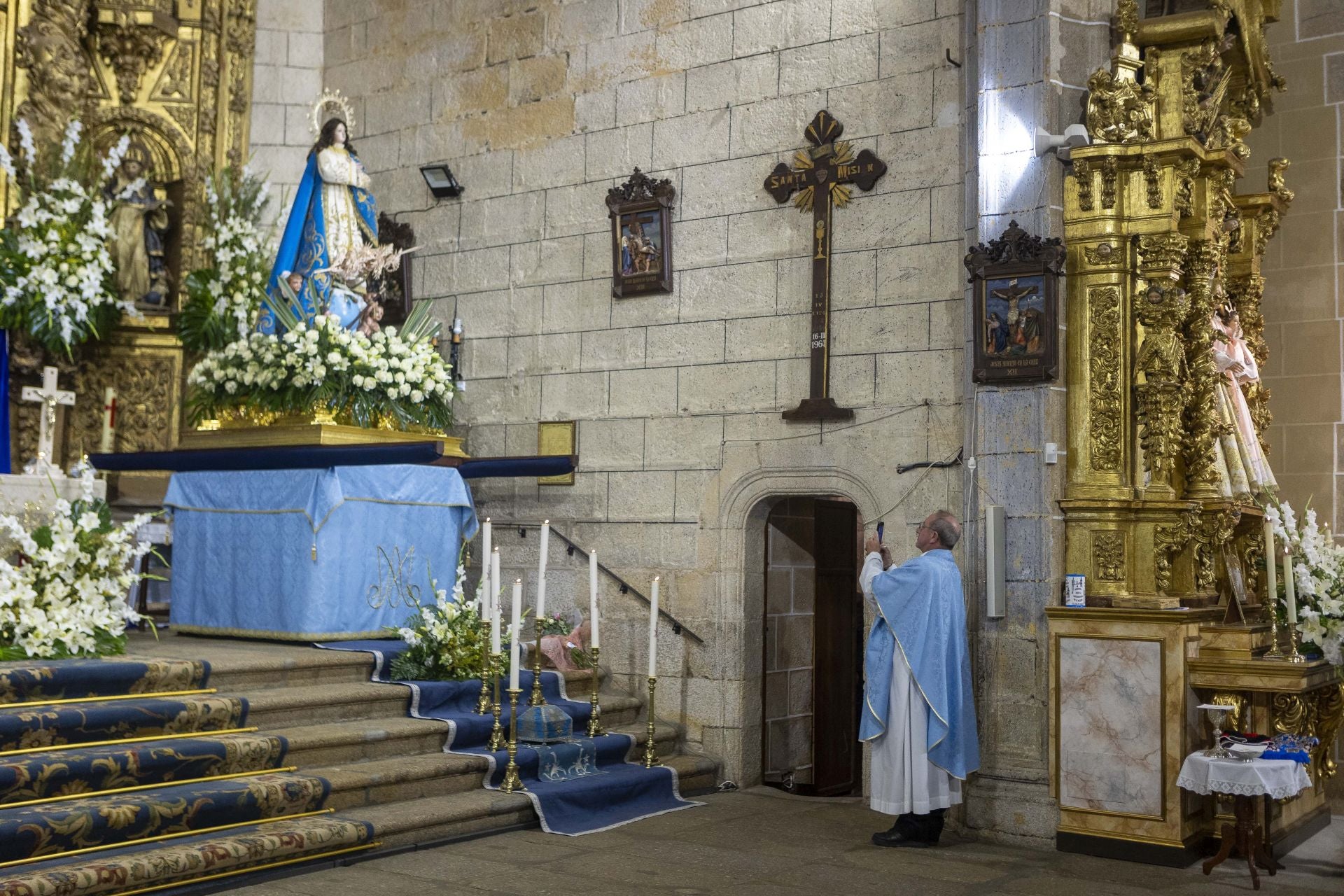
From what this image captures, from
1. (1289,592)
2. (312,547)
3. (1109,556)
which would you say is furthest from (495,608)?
(1289,592)

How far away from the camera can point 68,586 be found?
22.3ft

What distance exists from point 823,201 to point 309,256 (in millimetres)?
3376

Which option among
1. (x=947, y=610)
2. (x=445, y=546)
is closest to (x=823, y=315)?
(x=947, y=610)

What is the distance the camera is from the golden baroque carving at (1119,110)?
7125 millimetres

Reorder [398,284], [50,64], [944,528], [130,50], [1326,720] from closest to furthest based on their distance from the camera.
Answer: [944,528], [1326,720], [50,64], [398,284], [130,50]

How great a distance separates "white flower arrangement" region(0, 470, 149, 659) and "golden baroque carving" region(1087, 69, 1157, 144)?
530 cm

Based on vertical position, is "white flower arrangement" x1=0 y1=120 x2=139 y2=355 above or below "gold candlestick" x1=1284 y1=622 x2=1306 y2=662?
above

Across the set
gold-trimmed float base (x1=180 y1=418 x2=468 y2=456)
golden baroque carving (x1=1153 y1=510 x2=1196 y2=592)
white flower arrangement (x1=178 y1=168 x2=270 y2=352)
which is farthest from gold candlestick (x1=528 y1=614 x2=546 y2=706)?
white flower arrangement (x1=178 y1=168 x2=270 y2=352)

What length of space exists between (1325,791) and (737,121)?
18.1 ft

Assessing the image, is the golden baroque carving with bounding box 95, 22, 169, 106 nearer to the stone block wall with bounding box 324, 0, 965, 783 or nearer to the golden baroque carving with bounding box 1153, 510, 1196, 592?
the stone block wall with bounding box 324, 0, 965, 783

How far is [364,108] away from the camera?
10727 millimetres

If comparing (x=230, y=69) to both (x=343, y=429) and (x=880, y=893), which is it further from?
(x=880, y=893)

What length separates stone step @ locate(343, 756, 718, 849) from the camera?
6309 mm

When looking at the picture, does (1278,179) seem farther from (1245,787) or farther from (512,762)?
(512,762)
